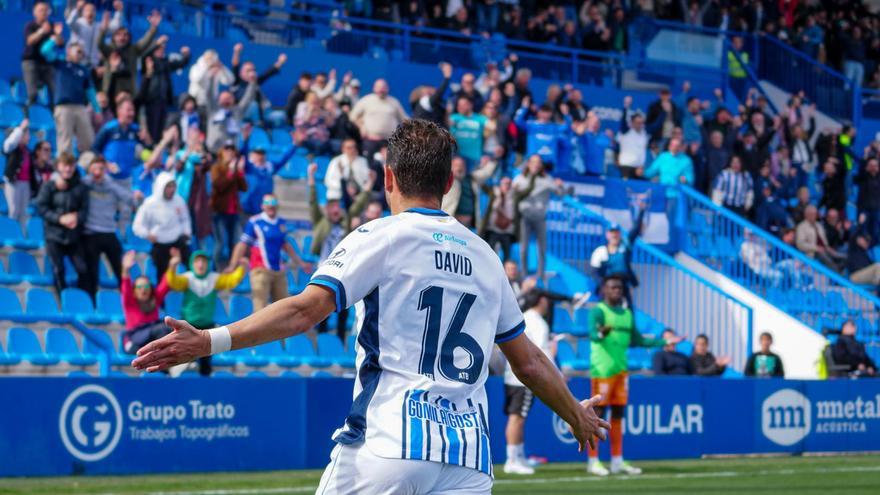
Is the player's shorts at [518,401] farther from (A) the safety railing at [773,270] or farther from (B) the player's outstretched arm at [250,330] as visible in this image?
(B) the player's outstretched arm at [250,330]

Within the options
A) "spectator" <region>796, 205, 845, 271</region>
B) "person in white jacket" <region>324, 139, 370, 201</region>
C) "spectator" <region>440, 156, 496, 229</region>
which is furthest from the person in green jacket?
"spectator" <region>796, 205, 845, 271</region>

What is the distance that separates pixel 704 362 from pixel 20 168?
8926mm

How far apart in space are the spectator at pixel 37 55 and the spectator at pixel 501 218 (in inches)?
221

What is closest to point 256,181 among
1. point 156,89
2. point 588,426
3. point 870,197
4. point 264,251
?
point 264,251

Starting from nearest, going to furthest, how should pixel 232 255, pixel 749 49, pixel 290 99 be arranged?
pixel 232 255 < pixel 290 99 < pixel 749 49

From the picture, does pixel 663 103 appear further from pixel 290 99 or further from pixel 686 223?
pixel 290 99

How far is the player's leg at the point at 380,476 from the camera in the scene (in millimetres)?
4305

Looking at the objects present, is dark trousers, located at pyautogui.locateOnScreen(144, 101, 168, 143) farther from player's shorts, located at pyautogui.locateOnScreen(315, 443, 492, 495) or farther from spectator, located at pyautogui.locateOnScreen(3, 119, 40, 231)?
player's shorts, located at pyautogui.locateOnScreen(315, 443, 492, 495)

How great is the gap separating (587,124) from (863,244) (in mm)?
5678

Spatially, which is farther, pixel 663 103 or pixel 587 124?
pixel 663 103

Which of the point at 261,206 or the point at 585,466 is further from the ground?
the point at 261,206

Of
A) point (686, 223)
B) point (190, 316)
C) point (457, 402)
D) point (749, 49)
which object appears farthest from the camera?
point (749, 49)

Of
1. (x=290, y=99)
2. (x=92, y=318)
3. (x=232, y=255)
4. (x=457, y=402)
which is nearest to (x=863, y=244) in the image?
(x=290, y=99)

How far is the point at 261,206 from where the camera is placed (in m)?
17.6
